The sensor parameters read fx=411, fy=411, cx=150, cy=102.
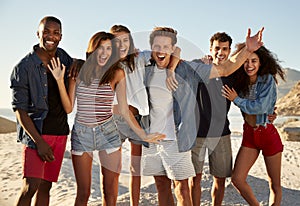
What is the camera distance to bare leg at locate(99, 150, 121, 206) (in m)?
3.22

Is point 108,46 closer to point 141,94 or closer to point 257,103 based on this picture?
point 141,94

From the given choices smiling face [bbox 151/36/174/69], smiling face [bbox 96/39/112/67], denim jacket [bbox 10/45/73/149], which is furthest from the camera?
smiling face [bbox 151/36/174/69]

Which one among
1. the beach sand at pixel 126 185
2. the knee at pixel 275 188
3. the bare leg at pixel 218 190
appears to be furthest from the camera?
the beach sand at pixel 126 185

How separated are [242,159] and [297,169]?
4905 mm

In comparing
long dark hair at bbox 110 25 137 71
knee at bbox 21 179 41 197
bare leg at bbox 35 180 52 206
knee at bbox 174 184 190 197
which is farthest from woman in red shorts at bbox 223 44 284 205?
knee at bbox 21 179 41 197

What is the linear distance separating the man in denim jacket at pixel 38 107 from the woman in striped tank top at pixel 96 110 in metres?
0.13

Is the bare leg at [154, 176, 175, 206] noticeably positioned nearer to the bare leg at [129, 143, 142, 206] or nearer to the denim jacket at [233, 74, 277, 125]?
the bare leg at [129, 143, 142, 206]

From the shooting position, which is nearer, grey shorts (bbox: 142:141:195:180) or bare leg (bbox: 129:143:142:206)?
grey shorts (bbox: 142:141:195:180)

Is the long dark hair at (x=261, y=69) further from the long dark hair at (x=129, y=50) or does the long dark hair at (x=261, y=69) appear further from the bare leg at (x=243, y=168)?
the long dark hair at (x=129, y=50)

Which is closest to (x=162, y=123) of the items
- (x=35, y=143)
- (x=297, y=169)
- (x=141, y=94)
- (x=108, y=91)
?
(x=141, y=94)

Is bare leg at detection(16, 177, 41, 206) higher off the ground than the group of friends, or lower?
lower

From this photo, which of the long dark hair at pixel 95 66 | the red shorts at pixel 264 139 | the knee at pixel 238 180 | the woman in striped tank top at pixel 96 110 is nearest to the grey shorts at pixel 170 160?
the woman in striped tank top at pixel 96 110

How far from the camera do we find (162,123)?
3420 mm

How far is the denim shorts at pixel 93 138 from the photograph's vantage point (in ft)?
10.4
